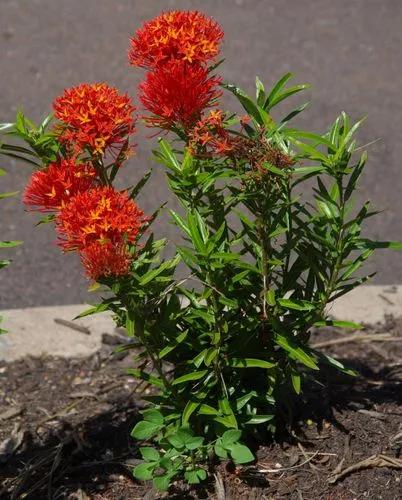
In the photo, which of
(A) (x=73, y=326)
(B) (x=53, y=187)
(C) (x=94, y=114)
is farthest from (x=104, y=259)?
(A) (x=73, y=326)

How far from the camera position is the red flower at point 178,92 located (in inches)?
92.8

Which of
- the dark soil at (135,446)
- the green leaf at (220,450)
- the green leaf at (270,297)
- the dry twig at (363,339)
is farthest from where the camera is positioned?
the dry twig at (363,339)

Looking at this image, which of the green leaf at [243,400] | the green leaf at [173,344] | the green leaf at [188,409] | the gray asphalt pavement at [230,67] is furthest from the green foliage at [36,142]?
the gray asphalt pavement at [230,67]

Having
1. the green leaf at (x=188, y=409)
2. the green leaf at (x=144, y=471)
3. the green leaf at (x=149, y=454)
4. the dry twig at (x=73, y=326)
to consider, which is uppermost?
the dry twig at (x=73, y=326)

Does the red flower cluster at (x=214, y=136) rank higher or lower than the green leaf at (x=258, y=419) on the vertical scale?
higher

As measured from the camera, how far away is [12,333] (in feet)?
13.7

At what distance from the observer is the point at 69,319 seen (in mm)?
4262

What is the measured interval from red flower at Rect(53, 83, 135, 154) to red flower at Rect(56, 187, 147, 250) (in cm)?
19

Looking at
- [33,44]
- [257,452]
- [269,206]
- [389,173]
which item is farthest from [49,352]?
[33,44]

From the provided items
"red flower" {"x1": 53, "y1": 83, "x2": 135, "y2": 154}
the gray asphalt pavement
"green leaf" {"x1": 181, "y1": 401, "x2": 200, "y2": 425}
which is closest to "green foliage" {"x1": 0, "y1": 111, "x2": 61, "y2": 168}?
"red flower" {"x1": 53, "y1": 83, "x2": 135, "y2": 154}

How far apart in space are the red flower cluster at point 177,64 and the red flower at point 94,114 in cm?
8

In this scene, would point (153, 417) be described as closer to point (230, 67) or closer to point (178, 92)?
point (178, 92)

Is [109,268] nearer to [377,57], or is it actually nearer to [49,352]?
[49,352]

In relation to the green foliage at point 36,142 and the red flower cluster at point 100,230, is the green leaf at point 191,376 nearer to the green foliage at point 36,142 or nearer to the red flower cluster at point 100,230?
the red flower cluster at point 100,230
